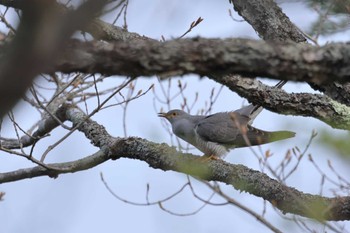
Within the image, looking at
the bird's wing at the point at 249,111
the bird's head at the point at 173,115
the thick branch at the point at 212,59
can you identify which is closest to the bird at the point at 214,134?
the bird's head at the point at 173,115

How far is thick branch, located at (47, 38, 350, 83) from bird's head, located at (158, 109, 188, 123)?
5023 mm

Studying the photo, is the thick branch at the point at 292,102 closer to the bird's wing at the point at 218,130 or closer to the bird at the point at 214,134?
the bird at the point at 214,134

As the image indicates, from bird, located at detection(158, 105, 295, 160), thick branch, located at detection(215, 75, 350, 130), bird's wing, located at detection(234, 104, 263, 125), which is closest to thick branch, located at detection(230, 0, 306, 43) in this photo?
thick branch, located at detection(215, 75, 350, 130)

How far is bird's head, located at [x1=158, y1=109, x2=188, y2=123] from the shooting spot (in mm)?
7005

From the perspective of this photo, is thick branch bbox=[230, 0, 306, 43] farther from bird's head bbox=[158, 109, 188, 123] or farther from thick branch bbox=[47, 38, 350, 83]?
bird's head bbox=[158, 109, 188, 123]

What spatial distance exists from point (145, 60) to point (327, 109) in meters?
2.31

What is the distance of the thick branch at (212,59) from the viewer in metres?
1.75

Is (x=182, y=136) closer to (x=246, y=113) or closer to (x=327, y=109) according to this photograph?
(x=246, y=113)

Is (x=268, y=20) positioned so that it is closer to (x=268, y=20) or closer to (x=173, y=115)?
(x=268, y=20)

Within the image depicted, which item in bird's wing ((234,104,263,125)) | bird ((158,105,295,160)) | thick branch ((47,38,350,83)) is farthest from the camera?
bird ((158,105,295,160))

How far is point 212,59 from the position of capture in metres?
1.86

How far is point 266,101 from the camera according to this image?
3807 mm

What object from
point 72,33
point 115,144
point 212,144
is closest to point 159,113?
point 212,144

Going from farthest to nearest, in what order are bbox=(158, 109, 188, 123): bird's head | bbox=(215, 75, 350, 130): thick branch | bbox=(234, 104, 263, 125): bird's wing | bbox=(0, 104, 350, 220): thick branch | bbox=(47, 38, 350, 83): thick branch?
bbox=(158, 109, 188, 123): bird's head, bbox=(234, 104, 263, 125): bird's wing, bbox=(215, 75, 350, 130): thick branch, bbox=(0, 104, 350, 220): thick branch, bbox=(47, 38, 350, 83): thick branch
